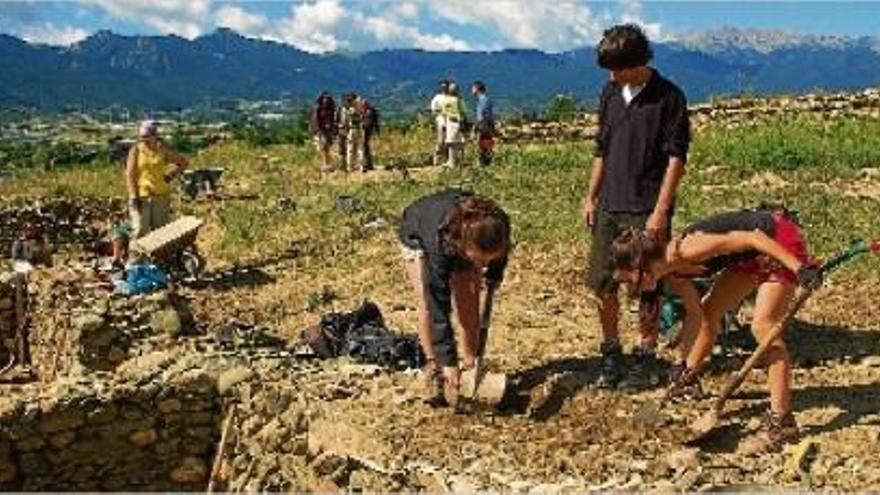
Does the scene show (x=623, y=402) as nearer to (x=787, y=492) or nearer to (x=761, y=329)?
(x=761, y=329)

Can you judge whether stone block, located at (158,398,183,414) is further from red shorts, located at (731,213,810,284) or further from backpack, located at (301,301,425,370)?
red shorts, located at (731,213,810,284)

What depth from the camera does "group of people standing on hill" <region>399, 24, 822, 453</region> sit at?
20.1 ft

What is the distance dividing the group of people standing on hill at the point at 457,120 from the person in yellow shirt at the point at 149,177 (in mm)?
8390

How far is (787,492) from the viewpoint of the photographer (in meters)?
5.47

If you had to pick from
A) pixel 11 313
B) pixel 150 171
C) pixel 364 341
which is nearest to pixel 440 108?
pixel 150 171

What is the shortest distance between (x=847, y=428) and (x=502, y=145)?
64.9ft

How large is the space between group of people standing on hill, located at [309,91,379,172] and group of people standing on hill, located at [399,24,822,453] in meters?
14.5

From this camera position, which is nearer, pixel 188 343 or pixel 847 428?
pixel 847 428

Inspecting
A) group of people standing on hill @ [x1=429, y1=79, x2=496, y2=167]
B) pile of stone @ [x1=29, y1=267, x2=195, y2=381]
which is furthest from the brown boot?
group of people standing on hill @ [x1=429, y1=79, x2=496, y2=167]

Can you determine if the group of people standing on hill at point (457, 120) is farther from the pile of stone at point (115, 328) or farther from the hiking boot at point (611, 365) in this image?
the hiking boot at point (611, 365)

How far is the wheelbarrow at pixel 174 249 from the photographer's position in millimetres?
12492

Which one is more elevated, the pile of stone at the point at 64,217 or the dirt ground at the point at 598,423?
the dirt ground at the point at 598,423

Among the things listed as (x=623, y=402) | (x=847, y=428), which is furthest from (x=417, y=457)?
(x=847, y=428)

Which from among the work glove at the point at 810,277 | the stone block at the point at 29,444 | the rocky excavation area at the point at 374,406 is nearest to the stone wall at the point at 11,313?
the rocky excavation area at the point at 374,406
